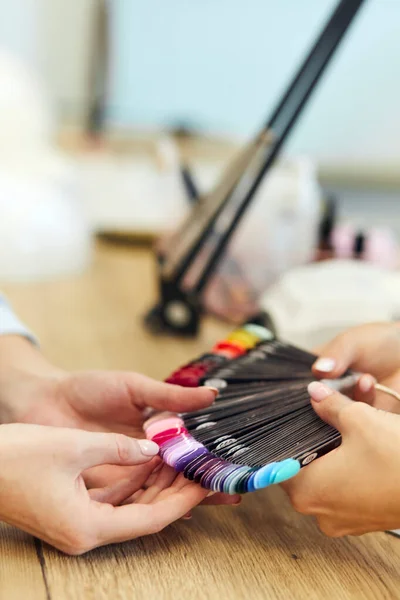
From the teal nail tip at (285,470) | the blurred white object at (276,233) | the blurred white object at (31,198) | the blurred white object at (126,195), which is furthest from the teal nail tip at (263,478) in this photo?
the blurred white object at (126,195)

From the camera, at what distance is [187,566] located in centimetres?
54

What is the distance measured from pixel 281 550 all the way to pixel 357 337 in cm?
24

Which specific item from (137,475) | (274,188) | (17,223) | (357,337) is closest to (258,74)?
(274,188)

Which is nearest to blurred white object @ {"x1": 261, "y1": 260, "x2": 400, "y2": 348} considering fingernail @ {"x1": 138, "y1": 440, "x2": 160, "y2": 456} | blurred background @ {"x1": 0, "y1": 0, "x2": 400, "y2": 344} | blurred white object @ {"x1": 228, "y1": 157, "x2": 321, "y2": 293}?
blurred white object @ {"x1": 228, "y1": 157, "x2": 321, "y2": 293}

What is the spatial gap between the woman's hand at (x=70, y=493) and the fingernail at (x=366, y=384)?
193 mm

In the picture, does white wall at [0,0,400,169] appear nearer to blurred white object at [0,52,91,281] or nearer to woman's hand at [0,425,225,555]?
blurred white object at [0,52,91,281]

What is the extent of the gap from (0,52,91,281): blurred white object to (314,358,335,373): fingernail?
2.78ft

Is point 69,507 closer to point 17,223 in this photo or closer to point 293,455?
point 293,455

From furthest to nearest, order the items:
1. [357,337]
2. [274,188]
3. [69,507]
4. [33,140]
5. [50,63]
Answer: [50,63] < [33,140] < [274,188] < [357,337] < [69,507]

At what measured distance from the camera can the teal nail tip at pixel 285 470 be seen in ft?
1.66

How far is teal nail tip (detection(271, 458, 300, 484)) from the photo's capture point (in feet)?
1.66

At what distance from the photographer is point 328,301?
0.96 m

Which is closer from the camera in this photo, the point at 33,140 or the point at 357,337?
the point at 357,337

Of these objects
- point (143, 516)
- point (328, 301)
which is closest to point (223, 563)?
point (143, 516)
